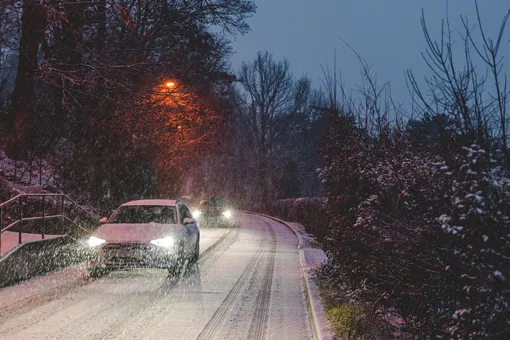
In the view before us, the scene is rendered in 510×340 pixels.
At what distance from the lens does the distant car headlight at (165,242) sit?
11.0 metres

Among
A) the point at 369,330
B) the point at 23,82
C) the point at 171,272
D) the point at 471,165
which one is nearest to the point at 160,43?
the point at 23,82

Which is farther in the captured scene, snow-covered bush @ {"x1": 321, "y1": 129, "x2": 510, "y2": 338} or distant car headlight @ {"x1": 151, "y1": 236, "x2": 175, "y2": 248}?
distant car headlight @ {"x1": 151, "y1": 236, "x2": 175, "y2": 248}

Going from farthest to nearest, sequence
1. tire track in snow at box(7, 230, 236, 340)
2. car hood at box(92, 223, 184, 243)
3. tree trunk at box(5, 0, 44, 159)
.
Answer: tree trunk at box(5, 0, 44, 159), car hood at box(92, 223, 184, 243), tire track in snow at box(7, 230, 236, 340)

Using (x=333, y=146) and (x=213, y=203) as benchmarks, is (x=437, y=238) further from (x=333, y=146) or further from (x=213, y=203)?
(x=213, y=203)

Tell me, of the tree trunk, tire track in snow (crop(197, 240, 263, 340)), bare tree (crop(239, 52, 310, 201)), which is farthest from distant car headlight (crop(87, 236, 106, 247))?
bare tree (crop(239, 52, 310, 201))

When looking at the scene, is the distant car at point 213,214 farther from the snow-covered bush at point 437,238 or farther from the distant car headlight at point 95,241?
the snow-covered bush at point 437,238

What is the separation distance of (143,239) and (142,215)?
5.85 feet

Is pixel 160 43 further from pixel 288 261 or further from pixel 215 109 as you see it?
pixel 288 261

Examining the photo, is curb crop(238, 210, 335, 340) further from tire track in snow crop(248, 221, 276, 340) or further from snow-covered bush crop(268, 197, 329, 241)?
snow-covered bush crop(268, 197, 329, 241)

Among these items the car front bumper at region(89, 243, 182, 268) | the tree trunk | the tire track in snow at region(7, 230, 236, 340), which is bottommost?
the tire track in snow at region(7, 230, 236, 340)

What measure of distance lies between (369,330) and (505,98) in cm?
309

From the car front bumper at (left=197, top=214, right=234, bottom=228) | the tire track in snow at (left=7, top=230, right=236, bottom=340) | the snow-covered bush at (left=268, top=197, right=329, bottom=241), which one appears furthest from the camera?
the car front bumper at (left=197, top=214, right=234, bottom=228)

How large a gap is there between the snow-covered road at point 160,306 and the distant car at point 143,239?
42 centimetres

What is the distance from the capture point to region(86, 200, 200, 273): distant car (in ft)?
35.3
